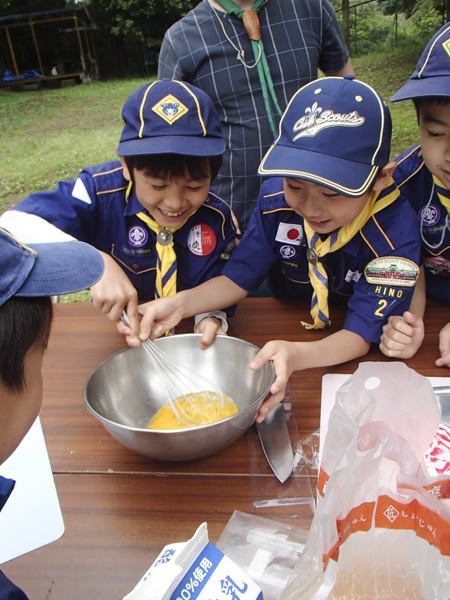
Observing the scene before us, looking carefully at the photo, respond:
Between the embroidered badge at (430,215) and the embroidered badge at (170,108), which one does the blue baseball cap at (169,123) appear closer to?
the embroidered badge at (170,108)

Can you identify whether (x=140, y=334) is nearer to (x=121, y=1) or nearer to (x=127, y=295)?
(x=127, y=295)

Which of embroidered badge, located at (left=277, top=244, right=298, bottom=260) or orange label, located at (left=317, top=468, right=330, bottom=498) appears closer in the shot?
orange label, located at (left=317, top=468, right=330, bottom=498)

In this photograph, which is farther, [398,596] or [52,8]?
[52,8]

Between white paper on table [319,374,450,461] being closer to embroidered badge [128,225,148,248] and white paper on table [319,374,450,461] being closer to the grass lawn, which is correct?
embroidered badge [128,225,148,248]

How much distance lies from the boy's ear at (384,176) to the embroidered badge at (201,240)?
521 millimetres

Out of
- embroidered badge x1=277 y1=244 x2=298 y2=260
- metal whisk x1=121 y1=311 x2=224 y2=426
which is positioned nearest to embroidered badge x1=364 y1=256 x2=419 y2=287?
embroidered badge x1=277 y1=244 x2=298 y2=260

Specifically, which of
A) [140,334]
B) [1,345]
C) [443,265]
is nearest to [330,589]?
[1,345]

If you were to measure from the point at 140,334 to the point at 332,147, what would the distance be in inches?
23.0

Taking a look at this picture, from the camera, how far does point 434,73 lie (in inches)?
37.9

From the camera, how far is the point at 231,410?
872mm

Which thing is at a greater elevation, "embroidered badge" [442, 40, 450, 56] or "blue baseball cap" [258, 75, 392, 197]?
"embroidered badge" [442, 40, 450, 56]

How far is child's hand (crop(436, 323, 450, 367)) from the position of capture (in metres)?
0.98

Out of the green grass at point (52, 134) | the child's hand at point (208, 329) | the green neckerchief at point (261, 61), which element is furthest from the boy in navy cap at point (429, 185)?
the green grass at point (52, 134)

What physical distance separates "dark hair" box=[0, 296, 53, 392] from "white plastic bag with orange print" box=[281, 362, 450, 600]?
367mm
